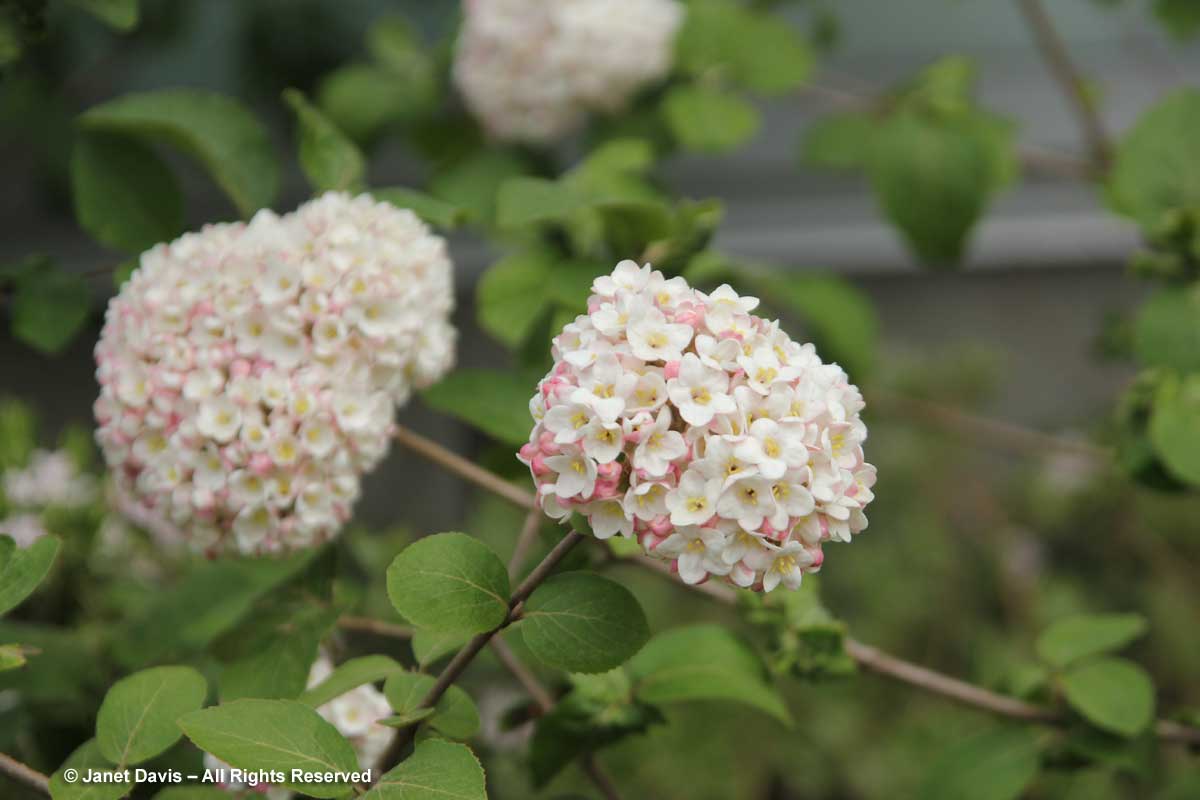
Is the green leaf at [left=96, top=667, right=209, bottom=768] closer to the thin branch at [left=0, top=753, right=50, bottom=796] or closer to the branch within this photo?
the thin branch at [left=0, top=753, right=50, bottom=796]

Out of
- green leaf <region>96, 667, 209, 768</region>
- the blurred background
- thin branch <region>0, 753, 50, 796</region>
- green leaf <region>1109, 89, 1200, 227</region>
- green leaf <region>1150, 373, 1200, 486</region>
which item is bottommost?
the blurred background

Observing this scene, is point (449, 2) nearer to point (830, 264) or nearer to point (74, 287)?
point (830, 264)

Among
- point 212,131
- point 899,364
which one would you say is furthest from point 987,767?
point 899,364

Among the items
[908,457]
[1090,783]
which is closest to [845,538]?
[1090,783]

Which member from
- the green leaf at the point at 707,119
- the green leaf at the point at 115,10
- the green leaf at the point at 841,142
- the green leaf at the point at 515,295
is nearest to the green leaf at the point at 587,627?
the green leaf at the point at 515,295

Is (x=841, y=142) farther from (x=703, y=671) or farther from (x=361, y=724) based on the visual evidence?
(x=361, y=724)

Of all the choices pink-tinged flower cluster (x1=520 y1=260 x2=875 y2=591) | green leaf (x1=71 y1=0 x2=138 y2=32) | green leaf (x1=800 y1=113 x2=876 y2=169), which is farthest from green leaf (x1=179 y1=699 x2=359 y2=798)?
green leaf (x1=800 y1=113 x2=876 y2=169)
